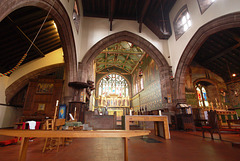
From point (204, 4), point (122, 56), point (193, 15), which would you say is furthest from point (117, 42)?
point (122, 56)

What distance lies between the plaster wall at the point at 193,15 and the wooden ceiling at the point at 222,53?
7.04 feet

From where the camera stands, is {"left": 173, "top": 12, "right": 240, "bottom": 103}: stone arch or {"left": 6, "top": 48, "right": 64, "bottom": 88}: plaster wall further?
{"left": 6, "top": 48, "right": 64, "bottom": 88}: plaster wall

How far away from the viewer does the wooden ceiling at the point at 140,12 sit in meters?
9.73

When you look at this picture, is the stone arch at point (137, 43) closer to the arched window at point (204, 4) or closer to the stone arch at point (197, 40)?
the stone arch at point (197, 40)

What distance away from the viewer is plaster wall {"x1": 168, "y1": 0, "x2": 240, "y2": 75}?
5635mm

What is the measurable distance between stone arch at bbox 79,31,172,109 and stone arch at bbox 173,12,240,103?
68 cm

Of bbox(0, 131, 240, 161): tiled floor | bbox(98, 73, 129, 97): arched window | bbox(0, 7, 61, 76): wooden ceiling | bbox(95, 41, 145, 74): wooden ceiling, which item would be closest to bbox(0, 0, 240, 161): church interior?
bbox(0, 7, 61, 76): wooden ceiling

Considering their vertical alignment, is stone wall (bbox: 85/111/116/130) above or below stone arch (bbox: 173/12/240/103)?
below

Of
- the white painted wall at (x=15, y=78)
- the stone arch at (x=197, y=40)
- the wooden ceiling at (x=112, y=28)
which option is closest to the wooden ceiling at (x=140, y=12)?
the wooden ceiling at (x=112, y=28)

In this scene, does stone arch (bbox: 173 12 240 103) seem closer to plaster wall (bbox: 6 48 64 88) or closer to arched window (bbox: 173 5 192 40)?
arched window (bbox: 173 5 192 40)

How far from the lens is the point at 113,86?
67.5 feet

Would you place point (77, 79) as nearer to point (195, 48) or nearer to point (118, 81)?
point (195, 48)

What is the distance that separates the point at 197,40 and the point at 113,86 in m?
14.7

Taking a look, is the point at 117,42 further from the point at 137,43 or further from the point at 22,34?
the point at 22,34
